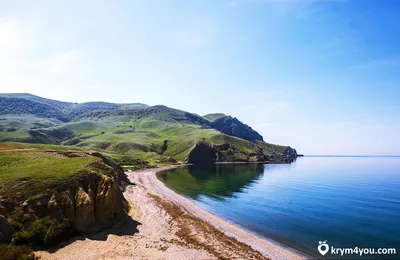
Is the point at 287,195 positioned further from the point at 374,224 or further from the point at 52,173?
the point at 52,173

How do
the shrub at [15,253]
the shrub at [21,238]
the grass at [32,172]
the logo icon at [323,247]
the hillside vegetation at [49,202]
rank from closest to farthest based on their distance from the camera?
the shrub at [15,253], the shrub at [21,238], the hillside vegetation at [49,202], the grass at [32,172], the logo icon at [323,247]

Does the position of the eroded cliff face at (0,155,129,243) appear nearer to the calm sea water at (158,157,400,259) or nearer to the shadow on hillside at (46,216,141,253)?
the shadow on hillside at (46,216,141,253)

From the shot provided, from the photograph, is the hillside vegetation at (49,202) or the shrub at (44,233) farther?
the hillside vegetation at (49,202)

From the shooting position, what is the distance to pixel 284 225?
175ft

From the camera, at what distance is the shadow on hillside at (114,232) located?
3598 centimetres

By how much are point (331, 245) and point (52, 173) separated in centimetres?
4873

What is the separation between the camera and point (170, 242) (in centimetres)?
4053

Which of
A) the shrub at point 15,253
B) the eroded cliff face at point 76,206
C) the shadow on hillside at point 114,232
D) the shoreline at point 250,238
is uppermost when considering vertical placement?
the eroded cliff face at point 76,206

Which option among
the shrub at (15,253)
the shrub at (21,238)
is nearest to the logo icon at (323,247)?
the shrub at (15,253)

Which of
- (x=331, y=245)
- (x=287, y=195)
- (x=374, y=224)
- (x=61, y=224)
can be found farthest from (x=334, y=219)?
(x=61, y=224)

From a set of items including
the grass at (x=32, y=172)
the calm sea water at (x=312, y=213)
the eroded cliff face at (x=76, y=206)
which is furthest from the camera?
the calm sea water at (x=312, y=213)

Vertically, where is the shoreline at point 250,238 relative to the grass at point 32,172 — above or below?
below

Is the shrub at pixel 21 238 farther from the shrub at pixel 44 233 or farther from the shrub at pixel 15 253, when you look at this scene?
the shrub at pixel 15 253

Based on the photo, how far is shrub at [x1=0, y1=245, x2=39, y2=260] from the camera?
93.0ft
